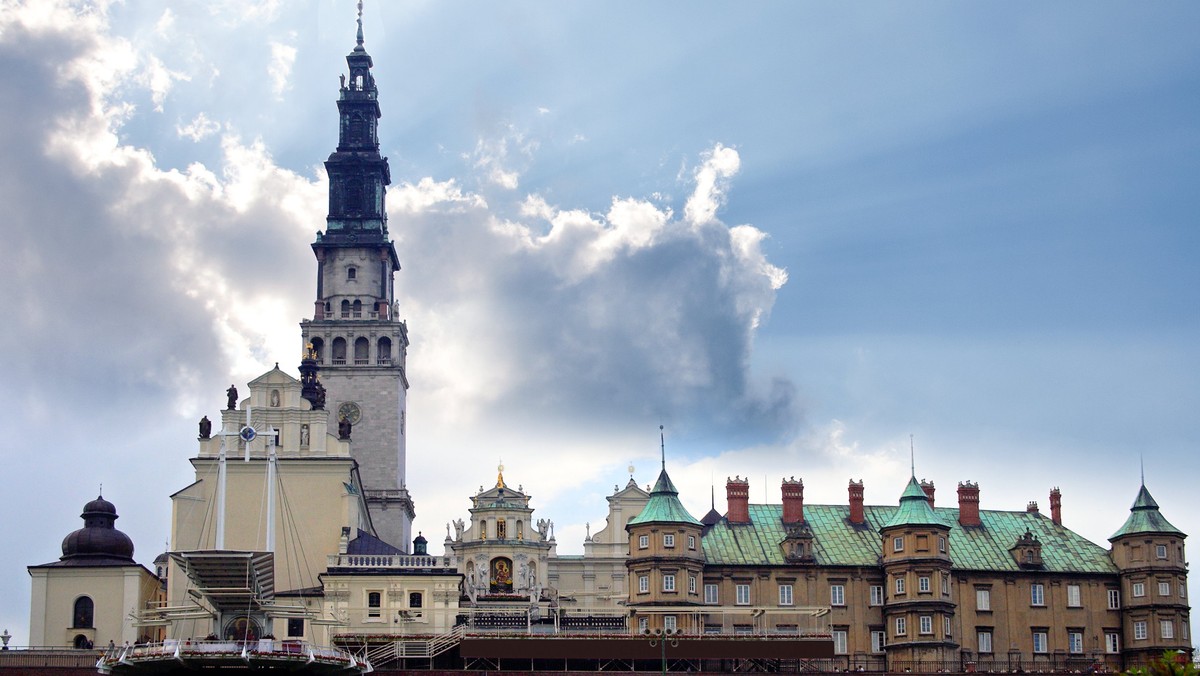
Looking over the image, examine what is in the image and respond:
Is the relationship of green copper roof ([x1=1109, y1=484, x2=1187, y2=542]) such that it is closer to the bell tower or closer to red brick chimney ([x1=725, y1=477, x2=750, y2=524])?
red brick chimney ([x1=725, y1=477, x2=750, y2=524])

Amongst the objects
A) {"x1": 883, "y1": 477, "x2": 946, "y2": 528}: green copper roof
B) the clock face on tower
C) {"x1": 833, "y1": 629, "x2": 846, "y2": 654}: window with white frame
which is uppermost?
the clock face on tower

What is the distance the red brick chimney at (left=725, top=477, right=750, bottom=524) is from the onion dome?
39.3 metres

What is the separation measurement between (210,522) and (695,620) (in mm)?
32037

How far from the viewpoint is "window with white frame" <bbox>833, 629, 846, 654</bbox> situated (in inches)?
4604

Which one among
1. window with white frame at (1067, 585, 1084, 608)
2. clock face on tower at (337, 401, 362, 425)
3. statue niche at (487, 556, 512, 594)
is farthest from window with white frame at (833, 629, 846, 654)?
clock face on tower at (337, 401, 362, 425)

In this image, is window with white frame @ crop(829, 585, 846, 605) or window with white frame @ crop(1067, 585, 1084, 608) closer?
window with white frame @ crop(829, 585, 846, 605)

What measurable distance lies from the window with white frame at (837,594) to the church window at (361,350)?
5112 centimetres

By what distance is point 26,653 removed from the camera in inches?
4139

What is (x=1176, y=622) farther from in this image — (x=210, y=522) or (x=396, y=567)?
(x=210, y=522)

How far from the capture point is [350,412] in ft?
497

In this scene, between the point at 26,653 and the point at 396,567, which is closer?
the point at 26,653

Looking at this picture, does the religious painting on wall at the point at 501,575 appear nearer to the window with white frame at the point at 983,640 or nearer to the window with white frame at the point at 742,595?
the window with white frame at the point at 742,595

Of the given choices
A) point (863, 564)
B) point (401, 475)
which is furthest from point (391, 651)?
point (401, 475)

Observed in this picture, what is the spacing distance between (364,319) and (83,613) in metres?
46.2
